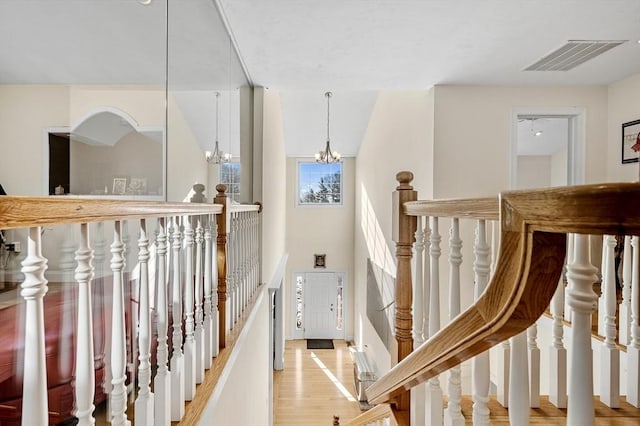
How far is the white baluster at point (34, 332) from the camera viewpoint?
2.05ft

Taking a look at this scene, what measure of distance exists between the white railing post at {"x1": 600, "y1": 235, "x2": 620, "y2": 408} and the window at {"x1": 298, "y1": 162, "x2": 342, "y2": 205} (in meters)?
7.86

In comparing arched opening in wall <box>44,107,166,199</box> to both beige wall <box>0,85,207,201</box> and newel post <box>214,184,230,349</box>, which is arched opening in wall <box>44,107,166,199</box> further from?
newel post <box>214,184,230,349</box>

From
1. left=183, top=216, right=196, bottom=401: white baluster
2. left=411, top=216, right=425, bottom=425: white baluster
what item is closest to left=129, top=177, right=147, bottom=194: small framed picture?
left=183, top=216, right=196, bottom=401: white baluster

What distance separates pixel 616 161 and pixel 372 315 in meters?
4.59

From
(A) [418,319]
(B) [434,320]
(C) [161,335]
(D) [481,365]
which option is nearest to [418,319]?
(A) [418,319]

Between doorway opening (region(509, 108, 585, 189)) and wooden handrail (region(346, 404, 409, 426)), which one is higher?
doorway opening (region(509, 108, 585, 189))

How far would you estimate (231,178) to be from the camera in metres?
3.11

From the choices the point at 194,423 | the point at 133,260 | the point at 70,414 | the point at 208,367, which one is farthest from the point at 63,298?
the point at 208,367

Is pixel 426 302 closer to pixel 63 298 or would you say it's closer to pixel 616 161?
pixel 63 298

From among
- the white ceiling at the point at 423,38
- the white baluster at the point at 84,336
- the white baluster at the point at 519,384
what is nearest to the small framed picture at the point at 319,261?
the white ceiling at the point at 423,38

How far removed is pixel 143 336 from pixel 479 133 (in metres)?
3.73

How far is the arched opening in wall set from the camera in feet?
3.43

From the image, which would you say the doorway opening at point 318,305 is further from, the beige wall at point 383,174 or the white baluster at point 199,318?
the white baluster at point 199,318

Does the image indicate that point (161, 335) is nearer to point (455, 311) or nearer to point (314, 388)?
point (455, 311)
